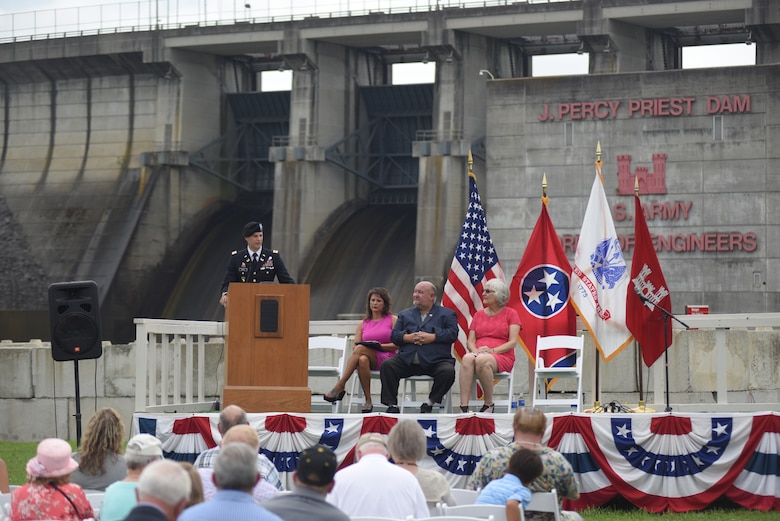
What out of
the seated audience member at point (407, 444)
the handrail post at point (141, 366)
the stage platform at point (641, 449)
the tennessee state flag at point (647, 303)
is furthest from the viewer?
the tennessee state flag at point (647, 303)

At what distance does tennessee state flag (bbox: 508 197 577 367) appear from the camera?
587 inches

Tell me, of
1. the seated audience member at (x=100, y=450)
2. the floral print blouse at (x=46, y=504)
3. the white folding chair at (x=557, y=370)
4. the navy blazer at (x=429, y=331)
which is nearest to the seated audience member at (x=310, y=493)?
the floral print blouse at (x=46, y=504)

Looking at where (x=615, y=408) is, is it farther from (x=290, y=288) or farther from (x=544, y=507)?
(x=544, y=507)

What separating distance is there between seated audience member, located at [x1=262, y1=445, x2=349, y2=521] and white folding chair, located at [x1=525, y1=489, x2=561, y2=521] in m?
1.75

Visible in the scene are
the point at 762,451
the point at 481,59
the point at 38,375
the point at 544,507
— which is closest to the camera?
the point at 544,507

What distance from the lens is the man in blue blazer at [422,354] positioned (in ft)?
43.4

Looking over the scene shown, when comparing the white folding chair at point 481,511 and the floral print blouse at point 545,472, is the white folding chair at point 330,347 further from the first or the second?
the white folding chair at point 481,511

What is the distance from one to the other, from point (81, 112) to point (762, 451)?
112ft

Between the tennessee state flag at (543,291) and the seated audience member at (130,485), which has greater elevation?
the tennessee state flag at (543,291)

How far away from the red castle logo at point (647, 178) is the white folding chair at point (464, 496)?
2467 centimetres

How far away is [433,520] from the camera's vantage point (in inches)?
286

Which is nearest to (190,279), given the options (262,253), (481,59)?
(481,59)

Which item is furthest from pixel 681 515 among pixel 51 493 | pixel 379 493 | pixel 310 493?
pixel 51 493

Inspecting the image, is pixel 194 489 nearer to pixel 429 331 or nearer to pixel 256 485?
pixel 256 485
